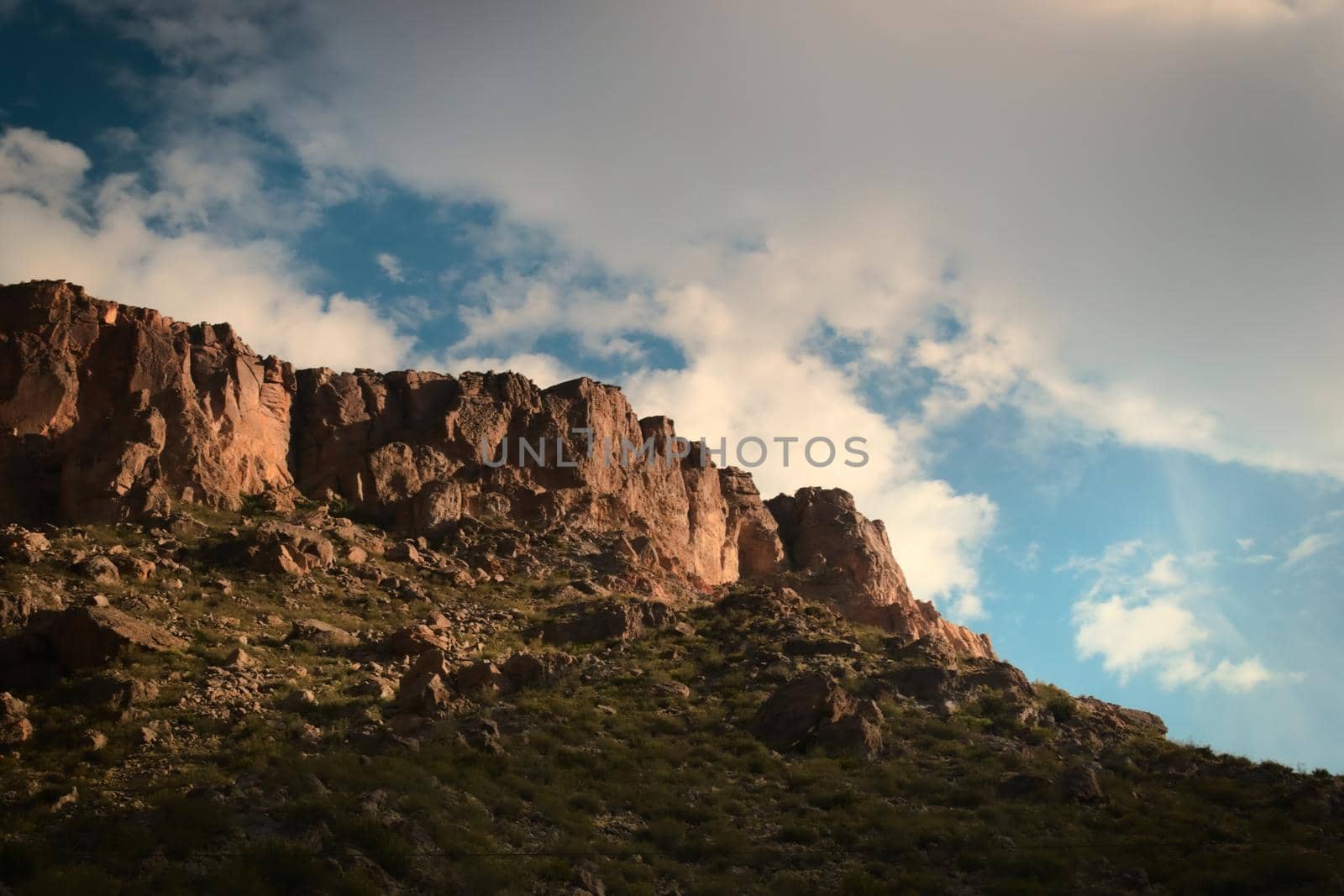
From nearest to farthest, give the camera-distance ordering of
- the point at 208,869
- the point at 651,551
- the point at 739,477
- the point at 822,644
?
the point at 208,869 → the point at 822,644 → the point at 651,551 → the point at 739,477

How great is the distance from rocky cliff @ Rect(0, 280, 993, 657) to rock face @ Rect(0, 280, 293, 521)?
0.21 ft

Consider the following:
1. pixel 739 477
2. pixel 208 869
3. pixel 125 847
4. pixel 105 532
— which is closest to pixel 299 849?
pixel 208 869

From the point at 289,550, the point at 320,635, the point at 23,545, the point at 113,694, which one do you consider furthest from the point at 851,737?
the point at 23,545

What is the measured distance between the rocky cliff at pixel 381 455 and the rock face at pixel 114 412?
64 mm

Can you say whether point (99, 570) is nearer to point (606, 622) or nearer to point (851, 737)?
point (606, 622)

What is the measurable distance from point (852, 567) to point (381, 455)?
2501cm

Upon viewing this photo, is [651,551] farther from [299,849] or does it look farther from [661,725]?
[299,849]

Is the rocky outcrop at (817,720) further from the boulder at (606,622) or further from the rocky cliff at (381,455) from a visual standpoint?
the rocky cliff at (381,455)

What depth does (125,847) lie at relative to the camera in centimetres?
1786

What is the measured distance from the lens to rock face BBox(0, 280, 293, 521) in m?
37.5

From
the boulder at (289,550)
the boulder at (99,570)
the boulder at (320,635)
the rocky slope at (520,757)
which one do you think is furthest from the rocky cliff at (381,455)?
the boulder at (320,635)

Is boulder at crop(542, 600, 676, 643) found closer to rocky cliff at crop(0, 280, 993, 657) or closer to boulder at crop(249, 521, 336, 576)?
boulder at crop(249, 521, 336, 576)

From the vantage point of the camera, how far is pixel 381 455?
151ft

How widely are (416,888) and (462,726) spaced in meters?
7.34
